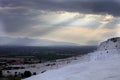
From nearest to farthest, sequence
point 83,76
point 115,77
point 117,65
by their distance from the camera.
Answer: point 115,77 < point 83,76 < point 117,65

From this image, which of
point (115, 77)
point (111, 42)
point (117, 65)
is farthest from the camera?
point (111, 42)

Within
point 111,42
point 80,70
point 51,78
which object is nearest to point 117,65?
point 80,70

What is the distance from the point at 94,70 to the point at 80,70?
4.49 feet

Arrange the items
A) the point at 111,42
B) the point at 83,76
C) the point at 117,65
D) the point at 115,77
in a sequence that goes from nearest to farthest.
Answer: the point at 115,77 < the point at 83,76 < the point at 117,65 < the point at 111,42

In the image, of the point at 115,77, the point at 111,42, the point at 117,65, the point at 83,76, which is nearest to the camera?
the point at 115,77

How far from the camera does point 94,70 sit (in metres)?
16.8

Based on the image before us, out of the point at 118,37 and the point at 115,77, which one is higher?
the point at 118,37

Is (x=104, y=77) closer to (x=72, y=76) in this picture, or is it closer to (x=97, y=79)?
(x=97, y=79)

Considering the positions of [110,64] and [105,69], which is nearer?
[105,69]


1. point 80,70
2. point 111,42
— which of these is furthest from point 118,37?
point 80,70

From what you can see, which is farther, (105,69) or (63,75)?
(63,75)

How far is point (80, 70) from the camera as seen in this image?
18000mm

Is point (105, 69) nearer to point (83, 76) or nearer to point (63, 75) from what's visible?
point (83, 76)

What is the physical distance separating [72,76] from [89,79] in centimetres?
132
